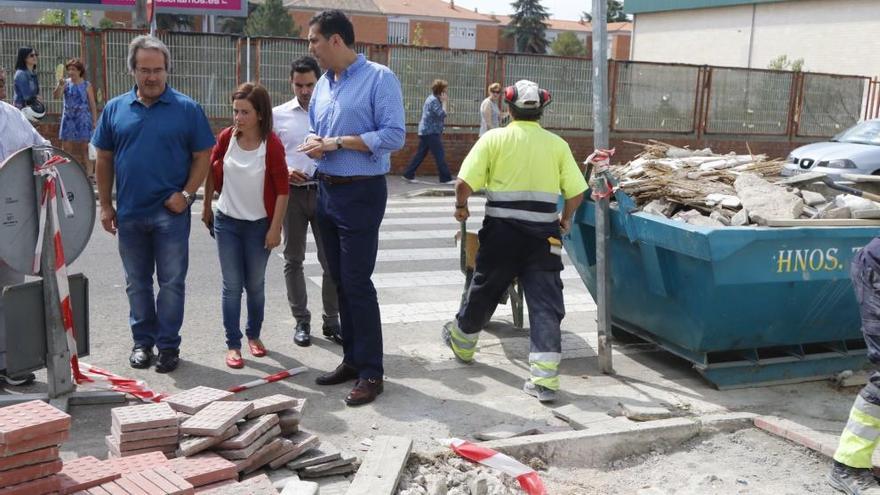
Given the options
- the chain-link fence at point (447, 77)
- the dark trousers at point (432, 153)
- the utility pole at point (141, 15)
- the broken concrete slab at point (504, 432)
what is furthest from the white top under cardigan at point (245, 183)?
the chain-link fence at point (447, 77)

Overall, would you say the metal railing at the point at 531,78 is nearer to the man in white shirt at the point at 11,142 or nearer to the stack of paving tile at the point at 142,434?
the man in white shirt at the point at 11,142

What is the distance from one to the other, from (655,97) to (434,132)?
19.9ft

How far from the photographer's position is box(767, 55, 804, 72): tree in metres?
37.1

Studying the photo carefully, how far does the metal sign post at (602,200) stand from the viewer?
18.8ft

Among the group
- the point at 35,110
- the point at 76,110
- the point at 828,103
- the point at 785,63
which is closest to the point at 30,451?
the point at 76,110

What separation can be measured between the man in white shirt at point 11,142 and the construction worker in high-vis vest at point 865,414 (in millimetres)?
4340

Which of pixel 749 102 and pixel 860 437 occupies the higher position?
pixel 749 102

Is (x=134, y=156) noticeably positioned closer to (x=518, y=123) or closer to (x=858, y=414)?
(x=518, y=123)

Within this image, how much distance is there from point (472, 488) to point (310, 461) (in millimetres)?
747

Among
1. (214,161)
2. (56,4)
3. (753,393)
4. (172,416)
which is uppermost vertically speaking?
(56,4)

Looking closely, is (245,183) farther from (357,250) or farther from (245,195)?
(357,250)

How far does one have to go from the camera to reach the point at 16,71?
46.0 feet

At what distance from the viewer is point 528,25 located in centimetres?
8969

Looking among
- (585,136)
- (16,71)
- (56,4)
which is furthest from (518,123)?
(56,4)
